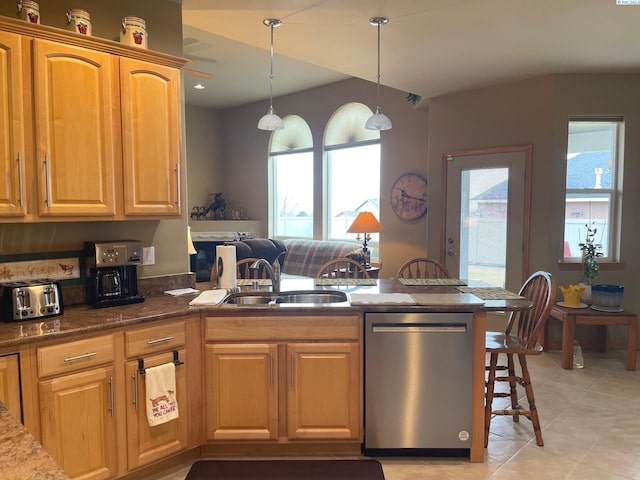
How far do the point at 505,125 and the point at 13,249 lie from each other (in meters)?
4.41

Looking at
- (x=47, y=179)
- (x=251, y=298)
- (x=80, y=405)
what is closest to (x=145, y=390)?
(x=80, y=405)

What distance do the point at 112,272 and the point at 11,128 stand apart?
85 cm

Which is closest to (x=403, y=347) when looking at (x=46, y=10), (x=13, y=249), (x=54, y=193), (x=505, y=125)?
(x=54, y=193)

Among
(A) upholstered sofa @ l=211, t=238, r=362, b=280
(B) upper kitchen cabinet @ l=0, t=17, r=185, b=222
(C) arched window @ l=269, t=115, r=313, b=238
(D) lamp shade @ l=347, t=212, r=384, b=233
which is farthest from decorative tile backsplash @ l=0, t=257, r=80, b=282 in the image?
(C) arched window @ l=269, t=115, r=313, b=238

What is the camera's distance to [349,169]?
700cm

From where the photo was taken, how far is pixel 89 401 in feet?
6.79

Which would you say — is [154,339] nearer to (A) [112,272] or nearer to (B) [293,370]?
(A) [112,272]

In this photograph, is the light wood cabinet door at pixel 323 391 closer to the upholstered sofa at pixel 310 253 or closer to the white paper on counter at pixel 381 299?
the white paper on counter at pixel 381 299

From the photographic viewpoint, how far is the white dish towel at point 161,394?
7.39 ft

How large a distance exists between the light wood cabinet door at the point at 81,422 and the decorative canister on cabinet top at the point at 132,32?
5.60ft

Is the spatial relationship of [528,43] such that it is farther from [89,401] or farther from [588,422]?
[89,401]

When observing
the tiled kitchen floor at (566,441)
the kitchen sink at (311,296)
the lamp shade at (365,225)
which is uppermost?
the lamp shade at (365,225)

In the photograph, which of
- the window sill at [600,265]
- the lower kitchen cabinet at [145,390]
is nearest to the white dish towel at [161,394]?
the lower kitchen cabinet at [145,390]

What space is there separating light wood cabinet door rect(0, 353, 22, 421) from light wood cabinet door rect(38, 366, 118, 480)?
88mm
